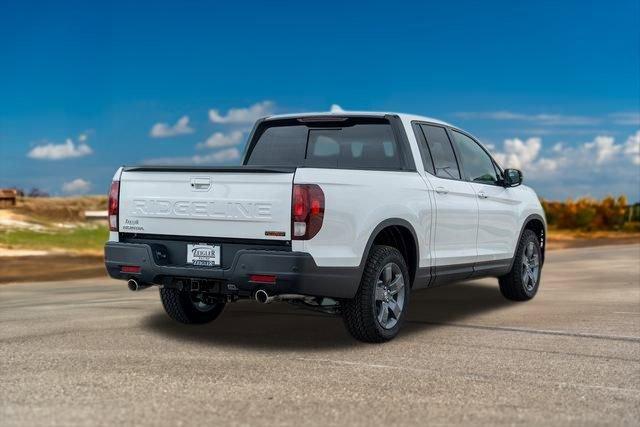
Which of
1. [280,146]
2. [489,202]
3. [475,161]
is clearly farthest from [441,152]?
[280,146]

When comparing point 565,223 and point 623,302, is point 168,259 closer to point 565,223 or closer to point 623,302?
point 623,302

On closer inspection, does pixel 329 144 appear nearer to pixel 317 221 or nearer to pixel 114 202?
pixel 317 221

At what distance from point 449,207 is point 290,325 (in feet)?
6.48

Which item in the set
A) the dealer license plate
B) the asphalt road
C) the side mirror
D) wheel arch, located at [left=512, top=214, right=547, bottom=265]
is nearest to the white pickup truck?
the dealer license plate

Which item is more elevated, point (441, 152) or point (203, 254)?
point (441, 152)

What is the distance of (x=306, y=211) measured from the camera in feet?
21.1

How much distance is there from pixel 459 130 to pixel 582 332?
2.58 metres

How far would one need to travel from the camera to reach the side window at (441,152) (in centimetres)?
830

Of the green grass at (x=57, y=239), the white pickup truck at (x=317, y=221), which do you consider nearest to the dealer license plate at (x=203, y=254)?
the white pickup truck at (x=317, y=221)

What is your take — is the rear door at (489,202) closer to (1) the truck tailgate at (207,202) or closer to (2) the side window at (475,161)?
(2) the side window at (475,161)

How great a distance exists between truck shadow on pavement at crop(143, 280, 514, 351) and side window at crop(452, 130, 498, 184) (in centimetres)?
154

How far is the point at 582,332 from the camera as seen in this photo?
7.92 meters

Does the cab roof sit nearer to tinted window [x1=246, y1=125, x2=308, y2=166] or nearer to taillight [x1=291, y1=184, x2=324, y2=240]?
tinted window [x1=246, y1=125, x2=308, y2=166]

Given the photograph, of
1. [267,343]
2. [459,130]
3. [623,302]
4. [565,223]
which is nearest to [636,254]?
[623,302]
